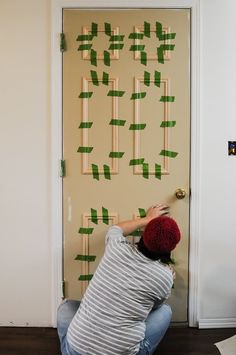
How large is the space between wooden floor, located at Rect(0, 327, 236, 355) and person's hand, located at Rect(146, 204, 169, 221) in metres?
0.83

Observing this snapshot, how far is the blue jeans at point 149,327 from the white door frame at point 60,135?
1.44 ft

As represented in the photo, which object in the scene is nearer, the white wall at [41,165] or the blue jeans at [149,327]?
the blue jeans at [149,327]

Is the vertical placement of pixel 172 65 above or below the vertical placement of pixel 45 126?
above

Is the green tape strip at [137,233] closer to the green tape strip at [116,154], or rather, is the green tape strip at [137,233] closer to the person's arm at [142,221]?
the person's arm at [142,221]

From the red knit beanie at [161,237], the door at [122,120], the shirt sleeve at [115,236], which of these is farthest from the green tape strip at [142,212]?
the red knit beanie at [161,237]

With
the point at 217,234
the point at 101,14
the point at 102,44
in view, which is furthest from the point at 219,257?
the point at 101,14

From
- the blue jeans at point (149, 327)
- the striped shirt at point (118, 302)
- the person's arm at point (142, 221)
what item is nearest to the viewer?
the striped shirt at point (118, 302)

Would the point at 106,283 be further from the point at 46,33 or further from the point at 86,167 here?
the point at 46,33

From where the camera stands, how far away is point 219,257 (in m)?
2.31

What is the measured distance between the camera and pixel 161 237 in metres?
1.56

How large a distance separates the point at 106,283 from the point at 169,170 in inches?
38.1

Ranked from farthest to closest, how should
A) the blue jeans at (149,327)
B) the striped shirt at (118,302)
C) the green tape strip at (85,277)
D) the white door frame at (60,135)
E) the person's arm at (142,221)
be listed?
the green tape strip at (85,277), the white door frame at (60,135), the person's arm at (142,221), the blue jeans at (149,327), the striped shirt at (118,302)

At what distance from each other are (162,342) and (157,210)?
0.87m

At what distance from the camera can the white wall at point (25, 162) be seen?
222 cm
